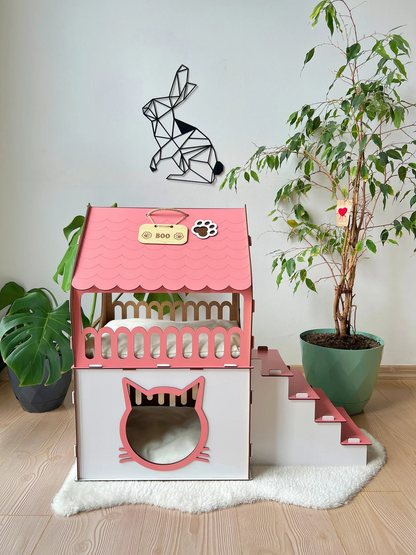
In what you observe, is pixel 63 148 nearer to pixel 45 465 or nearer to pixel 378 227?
pixel 45 465

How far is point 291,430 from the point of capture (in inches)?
56.4

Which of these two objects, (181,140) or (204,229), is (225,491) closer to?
(204,229)

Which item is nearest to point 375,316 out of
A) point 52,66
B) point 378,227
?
point 378,227

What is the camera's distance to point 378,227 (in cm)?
227

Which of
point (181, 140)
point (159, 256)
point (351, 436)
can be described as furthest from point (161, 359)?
point (181, 140)

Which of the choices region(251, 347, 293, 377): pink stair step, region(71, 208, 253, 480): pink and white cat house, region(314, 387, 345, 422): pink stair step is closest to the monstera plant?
region(71, 208, 253, 480): pink and white cat house

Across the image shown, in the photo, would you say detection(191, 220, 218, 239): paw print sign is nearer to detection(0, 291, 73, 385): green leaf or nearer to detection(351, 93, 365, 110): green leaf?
detection(0, 291, 73, 385): green leaf

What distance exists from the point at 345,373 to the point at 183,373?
→ 0.83 m

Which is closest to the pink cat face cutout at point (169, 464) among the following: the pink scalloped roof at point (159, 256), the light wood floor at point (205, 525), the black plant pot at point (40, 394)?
the light wood floor at point (205, 525)

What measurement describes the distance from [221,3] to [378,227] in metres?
1.39

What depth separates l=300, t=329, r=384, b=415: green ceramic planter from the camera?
5.92 ft

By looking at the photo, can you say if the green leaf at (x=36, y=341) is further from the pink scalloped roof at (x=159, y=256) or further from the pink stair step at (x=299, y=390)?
the pink stair step at (x=299, y=390)

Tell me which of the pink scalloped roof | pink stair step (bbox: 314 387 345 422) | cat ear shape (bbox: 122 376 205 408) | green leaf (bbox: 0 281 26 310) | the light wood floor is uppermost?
the pink scalloped roof

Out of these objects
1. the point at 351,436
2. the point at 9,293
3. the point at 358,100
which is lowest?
the point at 351,436
